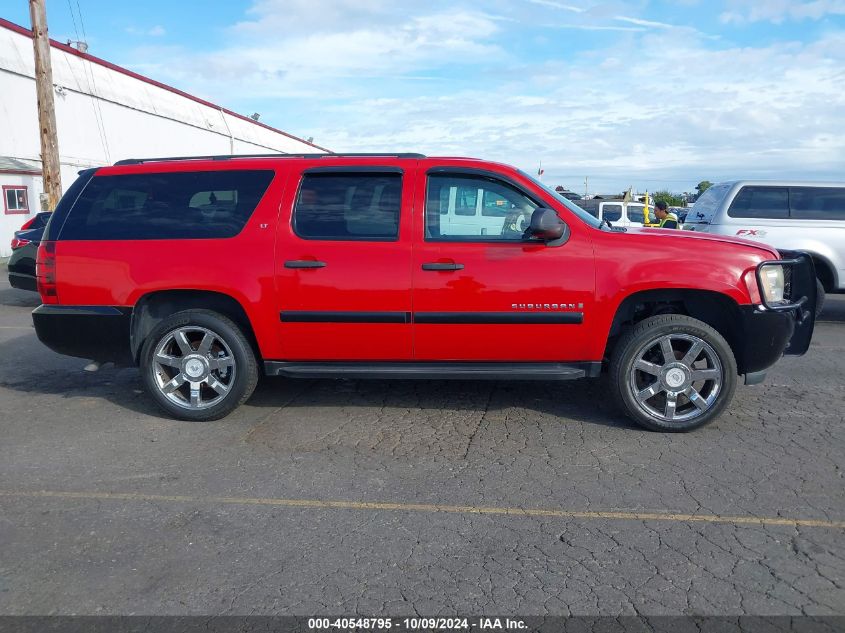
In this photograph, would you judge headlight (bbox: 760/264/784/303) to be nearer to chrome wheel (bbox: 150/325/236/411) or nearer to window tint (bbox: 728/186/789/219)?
chrome wheel (bbox: 150/325/236/411)

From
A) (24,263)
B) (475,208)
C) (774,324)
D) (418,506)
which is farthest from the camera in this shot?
(24,263)

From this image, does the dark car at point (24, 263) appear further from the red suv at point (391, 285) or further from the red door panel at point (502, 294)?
the red door panel at point (502, 294)

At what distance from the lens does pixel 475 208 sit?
16.3 feet

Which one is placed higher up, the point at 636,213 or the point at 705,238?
the point at 705,238

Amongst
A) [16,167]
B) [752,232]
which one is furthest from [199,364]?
[16,167]

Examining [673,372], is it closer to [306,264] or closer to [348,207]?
[348,207]

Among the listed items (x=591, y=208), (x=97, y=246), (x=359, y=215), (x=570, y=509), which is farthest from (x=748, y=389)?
(x=591, y=208)

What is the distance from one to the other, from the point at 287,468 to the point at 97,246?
2238 mm

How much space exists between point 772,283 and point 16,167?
20345 mm

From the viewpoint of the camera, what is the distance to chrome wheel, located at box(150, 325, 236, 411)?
512 centimetres

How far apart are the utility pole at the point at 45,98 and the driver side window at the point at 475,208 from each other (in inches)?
555

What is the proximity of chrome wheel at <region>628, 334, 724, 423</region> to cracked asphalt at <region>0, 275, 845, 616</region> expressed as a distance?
8.0 inches

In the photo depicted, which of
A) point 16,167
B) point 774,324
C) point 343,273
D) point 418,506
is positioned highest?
point 16,167

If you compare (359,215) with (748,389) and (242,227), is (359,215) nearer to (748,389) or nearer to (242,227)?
Answer: (242,227)
